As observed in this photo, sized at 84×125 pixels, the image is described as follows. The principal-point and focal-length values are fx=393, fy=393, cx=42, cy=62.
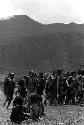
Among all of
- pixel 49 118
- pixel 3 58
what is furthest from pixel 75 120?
pixel 3 58

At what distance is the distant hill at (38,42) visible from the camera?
544 feet

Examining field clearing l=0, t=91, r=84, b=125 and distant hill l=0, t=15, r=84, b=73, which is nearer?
field clearing l=0, t=91, r=84, b=125

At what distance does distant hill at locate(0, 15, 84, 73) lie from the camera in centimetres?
16588

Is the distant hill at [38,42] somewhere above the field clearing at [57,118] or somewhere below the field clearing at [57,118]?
above

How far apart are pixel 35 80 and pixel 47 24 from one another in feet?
507

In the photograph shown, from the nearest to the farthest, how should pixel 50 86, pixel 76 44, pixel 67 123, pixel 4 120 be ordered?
pixel 67 123 < pixel 4 120 < pixel 50 86 < pixel 76 44

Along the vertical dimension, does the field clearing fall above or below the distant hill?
below

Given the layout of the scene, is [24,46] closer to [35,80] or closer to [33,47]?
[33,47]

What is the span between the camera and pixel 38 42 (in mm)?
186750

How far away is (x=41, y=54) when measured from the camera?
17950 cm

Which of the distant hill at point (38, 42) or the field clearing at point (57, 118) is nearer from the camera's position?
the field clearing at point (57, 118)

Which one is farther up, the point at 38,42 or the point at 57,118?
the point at 38,42

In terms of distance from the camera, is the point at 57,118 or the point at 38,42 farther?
the point at 38,42

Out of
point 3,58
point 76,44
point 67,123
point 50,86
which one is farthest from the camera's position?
point 76,44
